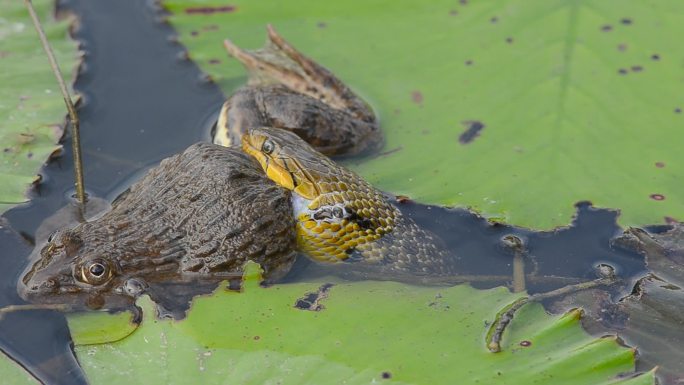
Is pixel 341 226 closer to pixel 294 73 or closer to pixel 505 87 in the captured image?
pixel 294 73

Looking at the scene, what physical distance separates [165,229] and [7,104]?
1379 millimetres

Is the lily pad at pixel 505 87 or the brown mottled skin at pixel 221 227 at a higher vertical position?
the lily pad at pixel 505 87

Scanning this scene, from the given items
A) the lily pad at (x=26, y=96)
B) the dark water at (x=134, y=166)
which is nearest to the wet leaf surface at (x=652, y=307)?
the dark water at (x=134, y=166)

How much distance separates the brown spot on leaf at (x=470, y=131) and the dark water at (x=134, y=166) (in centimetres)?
39

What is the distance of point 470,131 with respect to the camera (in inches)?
175

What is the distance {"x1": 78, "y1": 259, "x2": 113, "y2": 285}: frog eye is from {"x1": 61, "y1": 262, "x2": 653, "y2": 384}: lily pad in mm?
251

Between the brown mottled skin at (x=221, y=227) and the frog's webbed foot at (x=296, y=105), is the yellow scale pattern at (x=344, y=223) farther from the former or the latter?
the frog's webbed foot at (x=296, y=105)

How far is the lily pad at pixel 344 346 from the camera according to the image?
297cm

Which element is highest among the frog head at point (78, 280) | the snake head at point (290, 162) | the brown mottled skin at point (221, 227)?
the snake head at point (290, 162)

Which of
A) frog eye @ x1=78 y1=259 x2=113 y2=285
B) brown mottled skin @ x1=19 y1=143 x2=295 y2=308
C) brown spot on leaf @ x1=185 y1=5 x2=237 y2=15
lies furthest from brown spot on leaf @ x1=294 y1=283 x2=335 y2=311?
brown spot on leaf @ x1=185 y1=5 x2=237 y2=15

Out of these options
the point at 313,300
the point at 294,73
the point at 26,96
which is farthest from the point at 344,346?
the point at 26,96

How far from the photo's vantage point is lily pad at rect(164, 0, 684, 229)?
415 centimetres

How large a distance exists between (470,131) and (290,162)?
99 centimetres

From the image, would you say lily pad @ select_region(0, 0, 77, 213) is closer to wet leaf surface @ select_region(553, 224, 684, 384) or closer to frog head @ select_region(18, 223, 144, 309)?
frog head @ select_region(18, 223, 144, 309)
